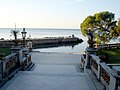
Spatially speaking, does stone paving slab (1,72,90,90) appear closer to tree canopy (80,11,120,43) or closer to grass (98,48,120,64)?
grass (98,48,120,64)

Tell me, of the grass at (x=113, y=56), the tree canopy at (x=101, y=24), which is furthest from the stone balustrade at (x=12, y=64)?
the tree canopy at (x=101, y=24)

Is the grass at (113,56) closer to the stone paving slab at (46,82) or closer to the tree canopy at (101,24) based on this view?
the stone paving slab at (46,82)

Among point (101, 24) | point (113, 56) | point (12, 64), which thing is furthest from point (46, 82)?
point (101, 24)

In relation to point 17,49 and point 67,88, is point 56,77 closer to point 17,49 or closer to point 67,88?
point 67,88

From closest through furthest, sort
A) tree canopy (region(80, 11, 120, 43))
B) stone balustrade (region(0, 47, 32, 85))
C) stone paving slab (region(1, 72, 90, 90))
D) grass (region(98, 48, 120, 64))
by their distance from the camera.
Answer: stone paving slab (region(1, 72, 90, 90)) < stone balustrade (region(0, 47, 32, 85)) < grass (region(98, 48, 120, 64)) < tree canopy (region(80, 11, 120, 43))

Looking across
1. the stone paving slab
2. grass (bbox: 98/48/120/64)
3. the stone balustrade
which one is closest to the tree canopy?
grass (bbox: 98/48/120/64)

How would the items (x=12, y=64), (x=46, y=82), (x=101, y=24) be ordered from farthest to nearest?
1. (x=101, y=24)
2. (x=12, y=64)
3. (x=46, y=82)

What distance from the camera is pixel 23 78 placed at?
9.49m

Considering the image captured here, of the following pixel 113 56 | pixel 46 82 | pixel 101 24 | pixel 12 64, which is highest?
pixel 101 24

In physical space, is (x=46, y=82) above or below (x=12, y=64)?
below

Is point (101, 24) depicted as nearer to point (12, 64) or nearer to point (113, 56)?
point (113, 56)

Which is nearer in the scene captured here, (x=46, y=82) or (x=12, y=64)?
(x=46, y=82)

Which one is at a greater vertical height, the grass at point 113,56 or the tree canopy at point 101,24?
the tree canopy at point 101,24

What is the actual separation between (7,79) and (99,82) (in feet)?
13.0
